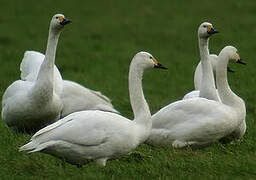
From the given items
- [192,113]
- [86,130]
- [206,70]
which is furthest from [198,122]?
[206,70]

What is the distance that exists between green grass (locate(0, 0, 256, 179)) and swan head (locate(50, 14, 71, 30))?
1.38 m

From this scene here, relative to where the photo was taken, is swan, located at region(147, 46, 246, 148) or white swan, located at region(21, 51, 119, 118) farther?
white swan, located at region(21, 51, 119, 118)

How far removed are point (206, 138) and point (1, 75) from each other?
8089 millimetres

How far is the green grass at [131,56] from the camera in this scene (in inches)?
317

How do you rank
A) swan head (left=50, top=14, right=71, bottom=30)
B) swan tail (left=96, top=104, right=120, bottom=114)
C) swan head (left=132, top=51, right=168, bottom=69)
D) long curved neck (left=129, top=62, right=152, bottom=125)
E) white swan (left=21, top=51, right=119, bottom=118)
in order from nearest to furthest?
1. long curved neck (left=129, top=62, right=152, bottom=125)
2. swan head (left=132, top=51, right=168, bottom=69)
3. swan head (left=50, top=14, right=71, bottom=30)
4. white swan (left=21, top=51, right=119, bottom=118)
5. swan tail (left=96, top=104, right=120, bottom=114)

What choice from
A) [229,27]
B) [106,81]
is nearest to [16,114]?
[106,81]

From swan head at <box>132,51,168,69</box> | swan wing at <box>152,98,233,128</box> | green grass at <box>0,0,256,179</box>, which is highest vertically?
swan head at <box>132,51,168,69</box>

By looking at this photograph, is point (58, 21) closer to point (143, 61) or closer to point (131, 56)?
point (143, 61)

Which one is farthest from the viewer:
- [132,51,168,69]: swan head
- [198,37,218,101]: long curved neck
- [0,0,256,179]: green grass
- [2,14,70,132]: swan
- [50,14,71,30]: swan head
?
[198,37,218,101]: long curved neck

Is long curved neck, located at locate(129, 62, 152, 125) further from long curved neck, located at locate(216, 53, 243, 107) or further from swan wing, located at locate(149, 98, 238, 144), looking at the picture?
long curved neck, located at locate(216, 53, 243, 107)

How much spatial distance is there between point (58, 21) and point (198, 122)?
2397mm

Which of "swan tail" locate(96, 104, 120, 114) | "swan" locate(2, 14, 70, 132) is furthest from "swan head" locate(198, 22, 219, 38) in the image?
"swan tail" locate(96, 104, 120, 114)

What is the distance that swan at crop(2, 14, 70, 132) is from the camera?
10609 millimetres

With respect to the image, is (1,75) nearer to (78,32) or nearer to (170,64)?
(170,64)
